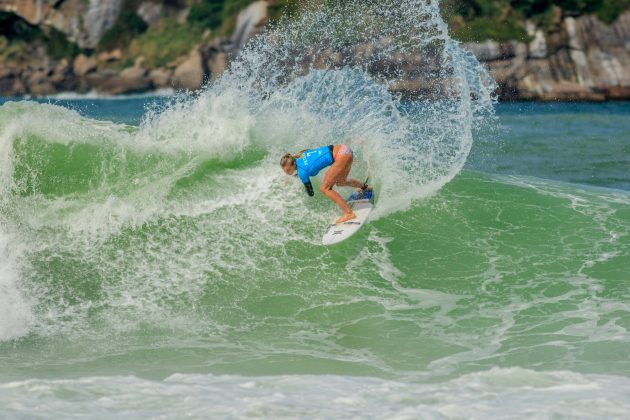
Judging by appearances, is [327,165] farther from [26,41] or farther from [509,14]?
[26,41]

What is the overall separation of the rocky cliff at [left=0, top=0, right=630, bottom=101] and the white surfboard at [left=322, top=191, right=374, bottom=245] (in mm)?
32583

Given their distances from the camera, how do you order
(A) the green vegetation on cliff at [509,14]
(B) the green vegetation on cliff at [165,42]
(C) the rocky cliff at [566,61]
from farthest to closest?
1. (B) the green vegetation on cliff at [165,42]
2. (A) the green vegetation on cliff at [509,14]
3. (C) the rocky cliff at [566,61]

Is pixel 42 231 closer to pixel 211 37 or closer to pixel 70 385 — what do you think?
pixel 70 385

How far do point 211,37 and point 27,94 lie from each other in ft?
52.6

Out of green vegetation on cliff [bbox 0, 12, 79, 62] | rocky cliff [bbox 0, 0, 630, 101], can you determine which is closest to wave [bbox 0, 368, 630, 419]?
rocky cliff [bbox 0, 0, 630, 101]

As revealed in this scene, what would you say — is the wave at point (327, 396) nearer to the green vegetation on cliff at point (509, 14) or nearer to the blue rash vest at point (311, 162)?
the blue rash vest at point (311, 162)

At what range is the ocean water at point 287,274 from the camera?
20.4ft

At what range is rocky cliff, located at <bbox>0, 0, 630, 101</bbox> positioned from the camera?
50.8m

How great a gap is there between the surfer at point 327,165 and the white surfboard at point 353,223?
0.27ft

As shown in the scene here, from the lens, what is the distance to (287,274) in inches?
376

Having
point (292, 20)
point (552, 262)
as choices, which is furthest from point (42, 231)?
point (292, 20)

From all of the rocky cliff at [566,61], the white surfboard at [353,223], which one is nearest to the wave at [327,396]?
the white surfboard at [353,223]

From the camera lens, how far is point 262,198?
A: 11.0m

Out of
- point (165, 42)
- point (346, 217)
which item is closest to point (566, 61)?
point (165, 42)
